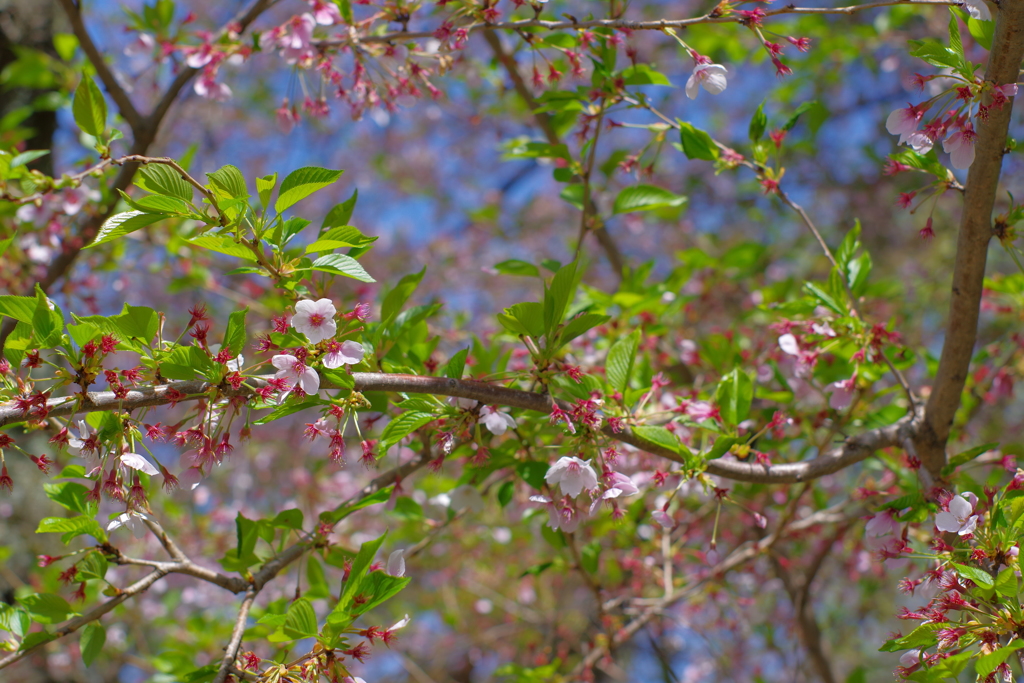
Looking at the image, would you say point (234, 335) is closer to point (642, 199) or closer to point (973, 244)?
point (642, 199)

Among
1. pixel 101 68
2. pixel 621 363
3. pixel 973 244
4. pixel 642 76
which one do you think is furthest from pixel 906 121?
pixel 101 68

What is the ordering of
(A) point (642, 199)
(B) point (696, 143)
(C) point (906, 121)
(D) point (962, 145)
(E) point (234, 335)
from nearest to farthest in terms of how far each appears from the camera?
(E) point (234, 335)
(D) point (962, 145)
(C) point (906, 121)
(B) point (696, 143)
(A) point (642, 199)

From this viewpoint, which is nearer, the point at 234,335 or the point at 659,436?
the point at 234,335

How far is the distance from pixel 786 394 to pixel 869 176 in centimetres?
373

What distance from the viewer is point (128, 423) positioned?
120cm

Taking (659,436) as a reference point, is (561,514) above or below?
below

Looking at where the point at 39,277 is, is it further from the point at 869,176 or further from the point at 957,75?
the point at 869,176

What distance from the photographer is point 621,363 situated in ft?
4.89

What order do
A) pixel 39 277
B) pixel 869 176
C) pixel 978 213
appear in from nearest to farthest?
pixel 978 213
pixel 39 277
pixel 869 176

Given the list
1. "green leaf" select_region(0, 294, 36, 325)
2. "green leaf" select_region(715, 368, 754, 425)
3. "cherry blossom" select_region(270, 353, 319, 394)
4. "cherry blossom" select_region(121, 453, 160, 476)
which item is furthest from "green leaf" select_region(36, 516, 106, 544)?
"green leaf" select_region(715, 368, 754, 425)

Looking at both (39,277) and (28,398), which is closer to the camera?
(28,398)

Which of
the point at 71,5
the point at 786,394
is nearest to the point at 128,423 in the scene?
the point at 71,5

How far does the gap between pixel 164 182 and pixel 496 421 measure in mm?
745

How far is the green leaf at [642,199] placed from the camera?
1874 mm
